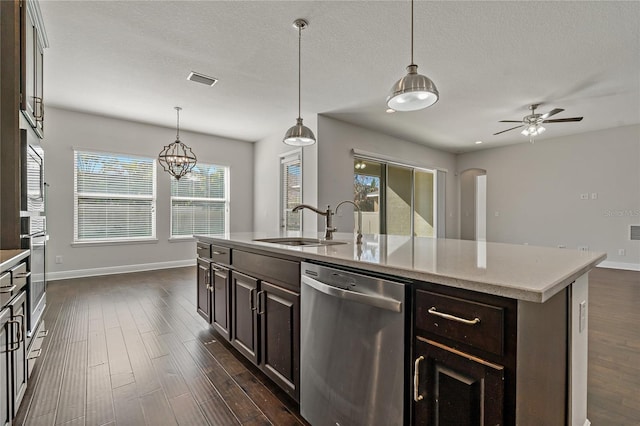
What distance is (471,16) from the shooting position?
2566 mm

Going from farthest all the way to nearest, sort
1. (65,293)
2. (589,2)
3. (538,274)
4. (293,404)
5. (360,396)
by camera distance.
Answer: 1. (65,293)
2. (589,2)
3. (293,404)
4. (360,396)
5. (538,274)

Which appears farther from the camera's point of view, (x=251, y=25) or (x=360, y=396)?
(x=251, y=25)

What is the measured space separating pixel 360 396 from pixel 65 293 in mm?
4469

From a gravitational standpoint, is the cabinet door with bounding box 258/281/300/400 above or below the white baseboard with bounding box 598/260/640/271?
above

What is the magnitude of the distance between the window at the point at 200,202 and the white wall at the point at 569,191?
6.38 metres

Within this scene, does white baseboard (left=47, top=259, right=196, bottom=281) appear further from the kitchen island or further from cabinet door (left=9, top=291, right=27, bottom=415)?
the kitchen island

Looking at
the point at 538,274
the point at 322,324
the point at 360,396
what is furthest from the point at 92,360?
the point at 538,274

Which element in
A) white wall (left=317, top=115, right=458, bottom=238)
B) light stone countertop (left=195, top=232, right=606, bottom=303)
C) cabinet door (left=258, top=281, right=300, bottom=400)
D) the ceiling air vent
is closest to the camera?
light stone countertop (left=195, top=232, right=606, bottom=303)

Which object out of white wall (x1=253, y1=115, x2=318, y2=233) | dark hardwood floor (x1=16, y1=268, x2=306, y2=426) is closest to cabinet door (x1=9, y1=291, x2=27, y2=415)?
dark hardwood floor (x1=16, y1=268, x2=306, y2=426)

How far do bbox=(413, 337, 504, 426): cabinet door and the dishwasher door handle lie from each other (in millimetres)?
138

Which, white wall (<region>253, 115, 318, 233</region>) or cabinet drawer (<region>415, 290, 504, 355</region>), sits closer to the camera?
cabinet drawer (<region>415, 290, 504, 355</region>)

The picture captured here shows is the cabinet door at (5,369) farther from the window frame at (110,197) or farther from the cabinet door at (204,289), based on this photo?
the window frame at (110,197)

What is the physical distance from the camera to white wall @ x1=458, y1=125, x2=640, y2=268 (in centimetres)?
573

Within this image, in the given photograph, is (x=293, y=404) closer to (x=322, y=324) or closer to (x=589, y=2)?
(x=322, y=324)
